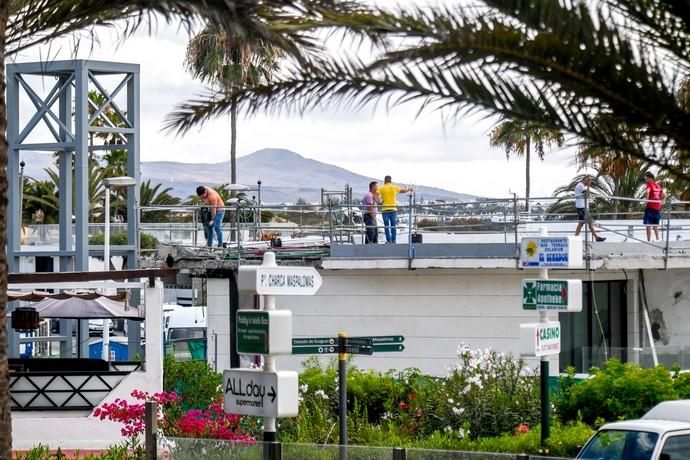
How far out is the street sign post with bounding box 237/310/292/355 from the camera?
10750 millimetres

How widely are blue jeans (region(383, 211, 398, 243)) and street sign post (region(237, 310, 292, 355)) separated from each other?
14.8 meters

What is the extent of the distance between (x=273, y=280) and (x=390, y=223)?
50.1 feet

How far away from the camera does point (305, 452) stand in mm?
12070

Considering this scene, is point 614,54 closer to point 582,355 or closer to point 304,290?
point 304,290

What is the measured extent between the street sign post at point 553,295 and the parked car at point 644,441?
1.79m

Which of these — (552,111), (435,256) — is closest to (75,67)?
(435,256)

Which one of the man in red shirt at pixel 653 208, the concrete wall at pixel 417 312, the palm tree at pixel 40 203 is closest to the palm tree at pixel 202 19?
the concrete wall at pixel 417 312

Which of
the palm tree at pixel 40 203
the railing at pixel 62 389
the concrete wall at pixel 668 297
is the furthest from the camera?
the palm tree at pixel 40 203

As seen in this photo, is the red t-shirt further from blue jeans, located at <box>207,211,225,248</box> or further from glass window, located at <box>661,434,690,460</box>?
glass window, located at <box>661,434,690,460</box>

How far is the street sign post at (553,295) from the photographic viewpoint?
1456 centimetres

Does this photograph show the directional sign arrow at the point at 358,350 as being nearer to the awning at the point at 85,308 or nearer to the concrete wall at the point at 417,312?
the awning at the point at 85,308

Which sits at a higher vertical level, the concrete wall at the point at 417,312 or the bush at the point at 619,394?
the concrete wall at the point at 417,312

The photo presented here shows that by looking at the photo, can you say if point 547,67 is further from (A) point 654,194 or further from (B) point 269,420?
(A) point 654,194

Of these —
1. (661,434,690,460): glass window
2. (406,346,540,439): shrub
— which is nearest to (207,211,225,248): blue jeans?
(406,346,540,439): shrub
